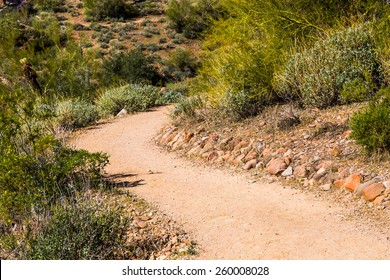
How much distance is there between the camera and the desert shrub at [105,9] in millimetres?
45438

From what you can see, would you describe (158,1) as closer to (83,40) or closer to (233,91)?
(83,40)

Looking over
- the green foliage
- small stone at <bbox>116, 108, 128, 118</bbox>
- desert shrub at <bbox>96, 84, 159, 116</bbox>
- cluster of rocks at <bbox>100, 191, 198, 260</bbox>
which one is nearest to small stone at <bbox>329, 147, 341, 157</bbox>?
cluster of rocks at <bbox>100, 191, 198, 260</bbox>

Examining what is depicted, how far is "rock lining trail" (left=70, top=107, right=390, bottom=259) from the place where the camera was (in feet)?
18.8

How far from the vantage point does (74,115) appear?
1551 centimetres

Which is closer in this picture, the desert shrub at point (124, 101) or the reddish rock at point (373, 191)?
the reddish rock at point (373, 191)

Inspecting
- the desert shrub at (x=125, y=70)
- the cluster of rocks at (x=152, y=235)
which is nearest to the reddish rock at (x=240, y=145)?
the cluster of rocks at (x=152, y=235)

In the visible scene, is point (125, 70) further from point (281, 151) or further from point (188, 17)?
point (281, 151)

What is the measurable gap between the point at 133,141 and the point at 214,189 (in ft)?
16.6

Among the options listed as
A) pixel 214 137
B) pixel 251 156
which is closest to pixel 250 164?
pixel 251 156

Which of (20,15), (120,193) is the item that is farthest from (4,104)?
(20,15)

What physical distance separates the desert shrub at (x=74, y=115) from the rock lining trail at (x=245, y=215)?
483cm

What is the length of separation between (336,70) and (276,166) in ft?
10.5

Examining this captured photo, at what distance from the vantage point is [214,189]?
830cm

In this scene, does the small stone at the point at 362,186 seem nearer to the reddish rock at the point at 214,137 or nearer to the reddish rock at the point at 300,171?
the reddish rock at the point at 300,171
